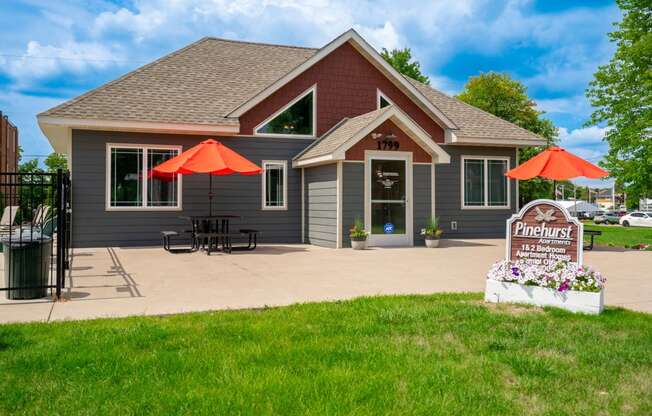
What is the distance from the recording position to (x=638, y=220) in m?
51.6

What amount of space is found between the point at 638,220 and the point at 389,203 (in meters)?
45.3

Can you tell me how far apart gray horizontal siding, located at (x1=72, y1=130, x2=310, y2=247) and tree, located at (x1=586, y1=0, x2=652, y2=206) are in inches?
726

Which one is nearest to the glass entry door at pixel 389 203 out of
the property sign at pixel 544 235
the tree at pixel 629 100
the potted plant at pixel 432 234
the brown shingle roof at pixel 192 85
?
the potted plant at pixel 432 234

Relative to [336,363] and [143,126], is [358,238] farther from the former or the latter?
[336,363]

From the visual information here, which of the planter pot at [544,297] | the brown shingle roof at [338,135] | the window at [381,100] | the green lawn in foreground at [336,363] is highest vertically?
the window at [381,100]

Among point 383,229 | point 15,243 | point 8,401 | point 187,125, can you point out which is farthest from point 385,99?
point 8,401

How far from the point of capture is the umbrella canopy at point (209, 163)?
12164 mm


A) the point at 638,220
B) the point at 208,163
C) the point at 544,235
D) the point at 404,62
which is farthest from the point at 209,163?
the point at 638,220

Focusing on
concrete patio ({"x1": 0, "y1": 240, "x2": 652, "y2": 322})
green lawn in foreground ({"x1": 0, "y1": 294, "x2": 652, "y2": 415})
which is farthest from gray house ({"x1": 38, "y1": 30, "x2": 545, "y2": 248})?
green lawn in foreground ({"x1": 0, "y1": 294, "x2": 652, "y2": 415})

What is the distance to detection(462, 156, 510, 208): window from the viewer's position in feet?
59.6

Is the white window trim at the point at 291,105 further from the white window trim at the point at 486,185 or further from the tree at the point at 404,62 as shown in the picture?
the tree at the point at 404,62

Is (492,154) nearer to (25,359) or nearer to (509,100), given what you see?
(25,359)

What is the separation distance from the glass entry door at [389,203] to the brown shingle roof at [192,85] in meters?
4.40

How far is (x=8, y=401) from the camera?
3.62 metres
